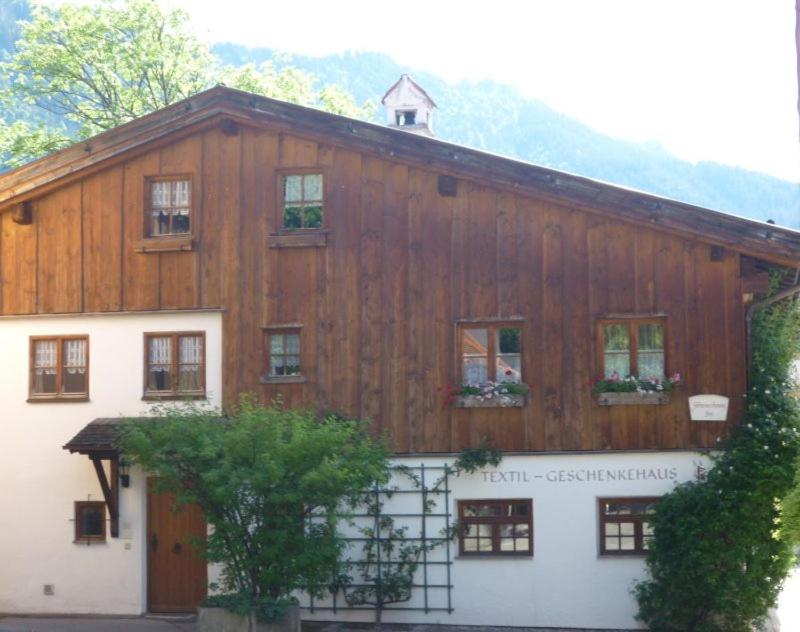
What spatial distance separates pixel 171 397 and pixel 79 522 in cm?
265

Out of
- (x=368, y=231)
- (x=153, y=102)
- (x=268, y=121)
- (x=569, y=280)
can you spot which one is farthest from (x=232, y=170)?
(x=153, y=102)

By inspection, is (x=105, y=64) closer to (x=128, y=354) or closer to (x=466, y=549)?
(x=128, y=354)

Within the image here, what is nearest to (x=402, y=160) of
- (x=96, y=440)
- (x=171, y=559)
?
(x=96, y=440)

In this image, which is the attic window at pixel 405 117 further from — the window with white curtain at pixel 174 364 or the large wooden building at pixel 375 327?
the window with white curtain at pixel 174 364

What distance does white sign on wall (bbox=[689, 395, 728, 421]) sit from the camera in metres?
18.3

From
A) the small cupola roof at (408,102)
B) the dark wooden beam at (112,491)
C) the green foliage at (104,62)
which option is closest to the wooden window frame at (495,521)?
the dark wooden beam at (112,491)

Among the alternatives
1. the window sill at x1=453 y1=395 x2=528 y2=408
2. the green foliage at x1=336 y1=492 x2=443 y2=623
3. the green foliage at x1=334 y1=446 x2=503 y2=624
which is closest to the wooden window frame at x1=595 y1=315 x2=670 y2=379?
the window sill at x1=453 y1=395 x2=528 y2=408

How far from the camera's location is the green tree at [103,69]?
3922 cm

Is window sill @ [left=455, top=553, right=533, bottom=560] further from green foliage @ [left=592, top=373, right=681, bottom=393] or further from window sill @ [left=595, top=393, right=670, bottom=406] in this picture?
green foliage @ [left=592, top=373, right=681, bottom=393]

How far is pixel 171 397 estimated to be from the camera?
20.2m

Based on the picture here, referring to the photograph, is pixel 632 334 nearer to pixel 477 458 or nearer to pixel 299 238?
pixel 477 458

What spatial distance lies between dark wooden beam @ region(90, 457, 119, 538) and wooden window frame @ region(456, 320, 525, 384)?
5857 mm

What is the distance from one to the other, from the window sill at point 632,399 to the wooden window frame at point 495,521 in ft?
6.38

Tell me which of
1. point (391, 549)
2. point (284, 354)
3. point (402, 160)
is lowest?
point (391, 549)
